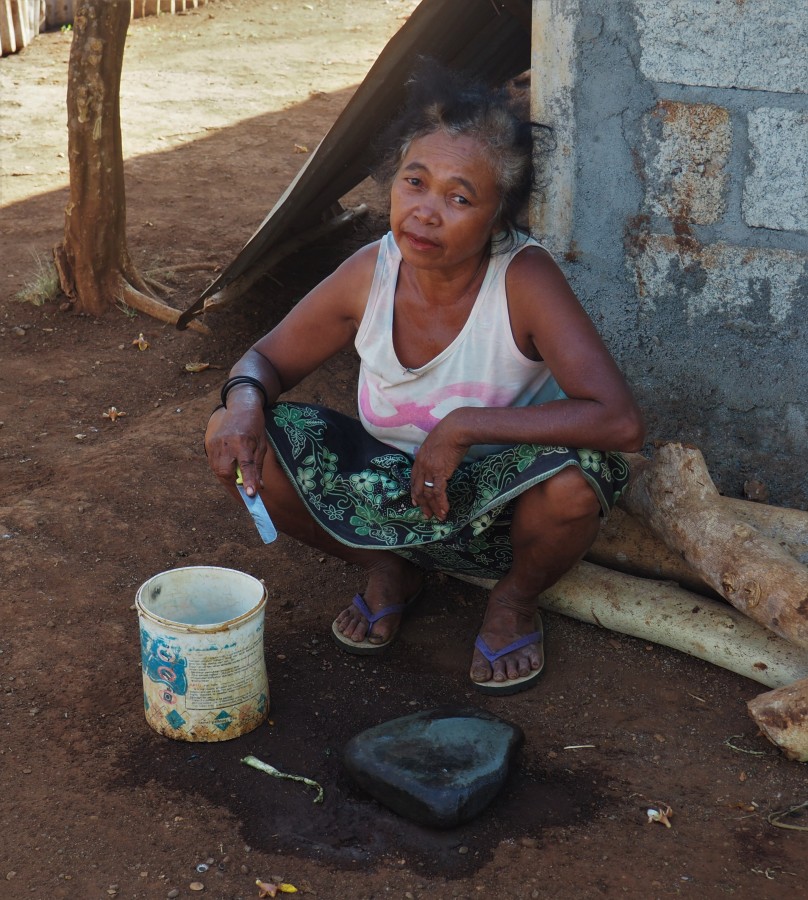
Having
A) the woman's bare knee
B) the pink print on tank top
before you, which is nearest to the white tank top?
the pink print on tank top

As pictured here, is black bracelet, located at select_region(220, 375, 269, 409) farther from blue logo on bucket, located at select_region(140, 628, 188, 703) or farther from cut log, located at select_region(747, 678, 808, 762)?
cut log, located at select_region(747, 678, 808, 762)

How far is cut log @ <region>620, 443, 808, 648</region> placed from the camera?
8.31ft

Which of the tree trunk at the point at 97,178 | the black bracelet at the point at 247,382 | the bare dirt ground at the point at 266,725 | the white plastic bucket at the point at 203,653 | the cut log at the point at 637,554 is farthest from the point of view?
the tree trunk at the point at 97,178

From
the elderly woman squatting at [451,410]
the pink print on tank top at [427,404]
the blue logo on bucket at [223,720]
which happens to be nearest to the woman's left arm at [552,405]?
the elderly woman squatting at [451,410]

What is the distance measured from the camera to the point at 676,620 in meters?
2.80

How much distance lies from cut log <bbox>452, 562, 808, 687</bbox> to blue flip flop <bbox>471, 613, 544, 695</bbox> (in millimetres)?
181

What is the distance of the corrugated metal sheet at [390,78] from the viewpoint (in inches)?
130

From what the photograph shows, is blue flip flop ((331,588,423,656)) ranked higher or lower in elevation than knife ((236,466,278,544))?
lower

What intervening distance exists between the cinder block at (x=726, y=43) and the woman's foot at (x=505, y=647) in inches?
59.4

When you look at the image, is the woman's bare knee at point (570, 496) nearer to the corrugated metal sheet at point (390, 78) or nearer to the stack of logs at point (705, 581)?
the stack of logs at point (705, 581)

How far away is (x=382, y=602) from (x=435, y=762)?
0.65 metres

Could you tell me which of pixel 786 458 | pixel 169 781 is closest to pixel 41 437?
pixel 169 781

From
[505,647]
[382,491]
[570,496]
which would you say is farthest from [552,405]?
[505,647]

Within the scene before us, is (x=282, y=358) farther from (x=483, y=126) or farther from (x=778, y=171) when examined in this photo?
(x=778, y=171)
